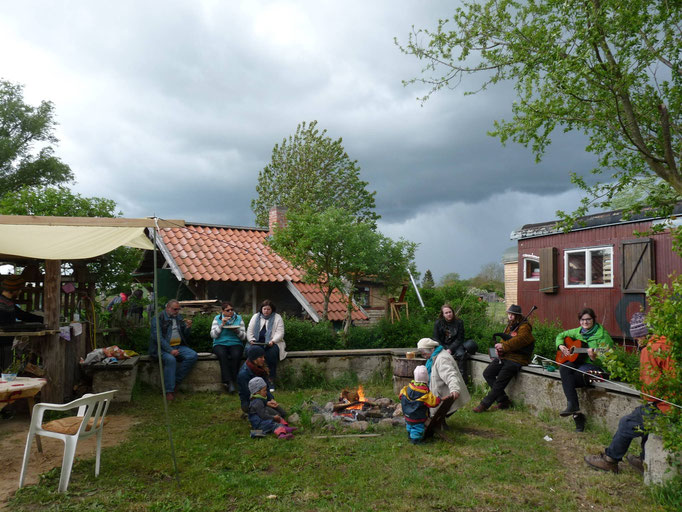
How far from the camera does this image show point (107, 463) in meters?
5.20

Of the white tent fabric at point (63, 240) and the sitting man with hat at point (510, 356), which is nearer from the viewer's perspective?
the white tent fabric at point (63, 240)

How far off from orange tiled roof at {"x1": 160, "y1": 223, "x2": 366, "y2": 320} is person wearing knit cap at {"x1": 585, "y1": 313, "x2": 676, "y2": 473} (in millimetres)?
9821

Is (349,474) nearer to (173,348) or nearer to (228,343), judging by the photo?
(228,343)

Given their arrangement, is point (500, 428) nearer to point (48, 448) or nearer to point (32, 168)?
point (48, 448)

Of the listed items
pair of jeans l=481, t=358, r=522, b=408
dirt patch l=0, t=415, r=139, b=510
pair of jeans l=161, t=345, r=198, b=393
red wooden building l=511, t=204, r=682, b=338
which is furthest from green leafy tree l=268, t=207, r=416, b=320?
dirt patch l=0, t=415, r=139, b=510

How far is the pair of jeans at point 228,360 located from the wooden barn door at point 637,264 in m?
9.16

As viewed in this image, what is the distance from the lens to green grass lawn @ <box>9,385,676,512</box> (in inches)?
167

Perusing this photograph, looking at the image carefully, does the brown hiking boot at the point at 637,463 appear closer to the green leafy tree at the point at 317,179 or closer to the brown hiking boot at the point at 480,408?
the brown hiking boot at the point at 480,408

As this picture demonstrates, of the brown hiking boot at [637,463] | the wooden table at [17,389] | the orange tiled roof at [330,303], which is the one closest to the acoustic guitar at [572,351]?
the brown hiking boot at [637,463]

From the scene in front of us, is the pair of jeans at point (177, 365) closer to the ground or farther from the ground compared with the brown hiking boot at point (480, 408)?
farther from the ground

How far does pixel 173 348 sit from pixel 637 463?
714cm

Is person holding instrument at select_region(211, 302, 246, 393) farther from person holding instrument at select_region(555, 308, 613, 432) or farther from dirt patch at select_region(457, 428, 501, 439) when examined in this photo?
person holding instrument at select_region(555, 308, 613, 432)

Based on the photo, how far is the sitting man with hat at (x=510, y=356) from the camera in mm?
7566

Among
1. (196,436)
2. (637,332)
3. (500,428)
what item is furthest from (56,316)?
(637,332)
